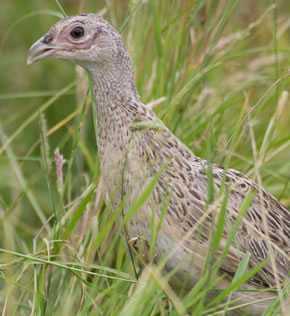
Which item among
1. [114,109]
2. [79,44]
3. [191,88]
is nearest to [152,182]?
[114,109]

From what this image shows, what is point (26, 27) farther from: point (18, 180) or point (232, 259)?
point (232, 259)

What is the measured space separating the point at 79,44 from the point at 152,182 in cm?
85

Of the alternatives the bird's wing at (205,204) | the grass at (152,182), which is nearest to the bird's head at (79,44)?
the grass at (152,182)

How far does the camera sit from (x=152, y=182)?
8.55 feet

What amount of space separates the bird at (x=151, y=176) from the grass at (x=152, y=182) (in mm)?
102

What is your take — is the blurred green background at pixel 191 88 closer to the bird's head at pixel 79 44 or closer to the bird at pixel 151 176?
the bird at pixel 151 176

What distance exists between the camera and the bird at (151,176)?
10.0ft

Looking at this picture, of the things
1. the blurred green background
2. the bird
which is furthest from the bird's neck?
the blurred green background

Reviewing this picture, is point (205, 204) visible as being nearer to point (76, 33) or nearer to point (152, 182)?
point (152, 182)

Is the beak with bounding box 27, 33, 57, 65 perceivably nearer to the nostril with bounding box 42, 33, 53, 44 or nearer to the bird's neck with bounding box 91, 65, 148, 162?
the nostril with bounding box 42, 33, 53, 44

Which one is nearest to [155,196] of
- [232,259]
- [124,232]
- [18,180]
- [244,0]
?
[124,232]

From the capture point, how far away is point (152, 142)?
10.4ft

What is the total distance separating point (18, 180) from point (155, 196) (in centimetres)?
104

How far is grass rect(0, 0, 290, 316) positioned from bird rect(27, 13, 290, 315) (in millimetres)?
102
